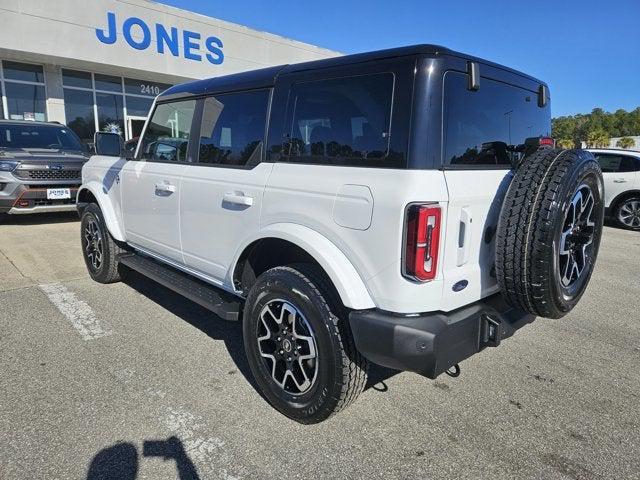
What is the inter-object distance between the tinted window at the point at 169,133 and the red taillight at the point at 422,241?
6.89 ft

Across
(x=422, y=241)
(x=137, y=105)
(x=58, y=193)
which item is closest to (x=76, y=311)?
(x=422, y=241)

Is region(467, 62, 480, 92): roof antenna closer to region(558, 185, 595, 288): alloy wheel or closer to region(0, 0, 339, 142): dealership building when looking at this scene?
region(558, 185, 595, 288): alloy wheel

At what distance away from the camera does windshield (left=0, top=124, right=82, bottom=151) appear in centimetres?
836

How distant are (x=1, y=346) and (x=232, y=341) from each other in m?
1.73

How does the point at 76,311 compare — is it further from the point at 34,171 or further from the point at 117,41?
the point at 117,41

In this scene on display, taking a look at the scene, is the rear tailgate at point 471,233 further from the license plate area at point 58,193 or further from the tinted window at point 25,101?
the tinted window at point 25,101

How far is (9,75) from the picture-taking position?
43.9 feet

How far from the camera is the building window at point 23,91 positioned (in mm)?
13371

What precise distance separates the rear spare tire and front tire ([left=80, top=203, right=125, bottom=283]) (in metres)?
3.76

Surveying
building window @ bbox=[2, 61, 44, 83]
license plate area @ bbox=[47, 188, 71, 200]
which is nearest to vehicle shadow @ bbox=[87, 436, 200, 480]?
license plate area @ bbox=[47, 188, 71, 200]

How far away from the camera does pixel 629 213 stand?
951 centimetres

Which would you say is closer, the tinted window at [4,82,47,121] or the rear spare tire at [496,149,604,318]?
the rear spare tire at [496,149,604,318]

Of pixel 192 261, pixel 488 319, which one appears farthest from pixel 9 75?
pixel 488 319


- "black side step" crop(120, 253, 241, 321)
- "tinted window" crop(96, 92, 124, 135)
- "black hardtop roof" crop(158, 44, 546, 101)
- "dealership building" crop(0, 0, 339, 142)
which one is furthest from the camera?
"tinted window" crop(96, 92, 124, 135)
